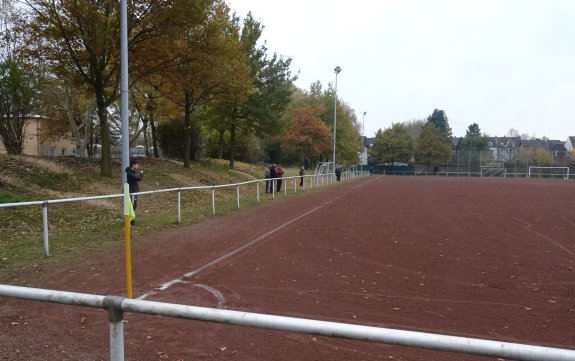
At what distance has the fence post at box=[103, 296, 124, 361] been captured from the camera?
2.53 meters

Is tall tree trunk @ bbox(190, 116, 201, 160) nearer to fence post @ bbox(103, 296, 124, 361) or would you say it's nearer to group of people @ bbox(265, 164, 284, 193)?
group of people @ bbox(265, 164, 284, 193)

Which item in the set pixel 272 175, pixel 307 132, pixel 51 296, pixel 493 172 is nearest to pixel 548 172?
pixel 493 172

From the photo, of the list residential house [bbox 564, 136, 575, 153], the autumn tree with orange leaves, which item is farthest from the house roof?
the autumn tree with orange leaves

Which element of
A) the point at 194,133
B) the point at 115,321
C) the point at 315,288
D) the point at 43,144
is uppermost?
the point at 194,133

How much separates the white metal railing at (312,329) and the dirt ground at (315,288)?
1.99 m

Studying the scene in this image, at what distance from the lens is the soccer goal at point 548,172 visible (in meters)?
72.4

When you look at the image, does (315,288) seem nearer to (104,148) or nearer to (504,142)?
(104,148)

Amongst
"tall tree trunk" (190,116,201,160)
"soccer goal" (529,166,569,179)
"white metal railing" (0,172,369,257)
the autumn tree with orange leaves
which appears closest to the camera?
"white metal railing" (0,172,369,257)

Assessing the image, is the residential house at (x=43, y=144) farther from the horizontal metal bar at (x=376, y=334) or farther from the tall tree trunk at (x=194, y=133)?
the horizontal metal bar at (x=376, y=334)

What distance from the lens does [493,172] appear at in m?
77.9

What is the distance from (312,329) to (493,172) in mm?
82755

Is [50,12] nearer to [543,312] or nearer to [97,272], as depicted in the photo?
[97,272]

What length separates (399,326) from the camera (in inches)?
204

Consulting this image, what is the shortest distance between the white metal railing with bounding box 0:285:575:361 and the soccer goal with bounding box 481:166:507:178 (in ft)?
267
